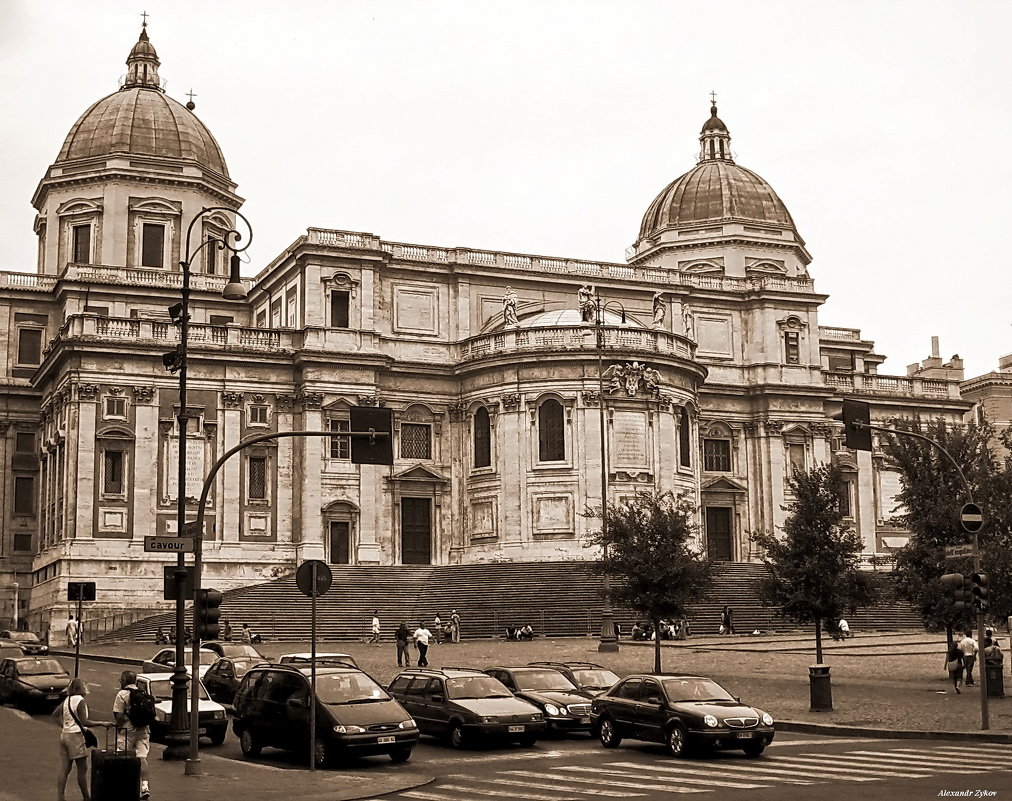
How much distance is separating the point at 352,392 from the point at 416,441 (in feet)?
14.8

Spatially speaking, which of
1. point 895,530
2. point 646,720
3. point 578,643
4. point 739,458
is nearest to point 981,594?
point 646,720

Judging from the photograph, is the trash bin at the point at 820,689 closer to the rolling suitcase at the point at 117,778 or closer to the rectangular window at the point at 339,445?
the rolling suitcase at the point at 117,778

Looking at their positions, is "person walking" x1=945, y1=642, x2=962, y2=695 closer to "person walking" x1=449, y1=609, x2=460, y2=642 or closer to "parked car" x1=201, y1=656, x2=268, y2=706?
"parked car" x1=201, y1=656, x2=268, y2=706

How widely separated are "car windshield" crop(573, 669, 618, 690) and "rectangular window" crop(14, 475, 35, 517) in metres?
49.5

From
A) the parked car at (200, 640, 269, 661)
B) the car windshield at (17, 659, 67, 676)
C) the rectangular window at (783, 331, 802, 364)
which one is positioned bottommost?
the car windshield at (17, 659, 67, 676)

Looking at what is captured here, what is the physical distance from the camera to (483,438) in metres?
68.4

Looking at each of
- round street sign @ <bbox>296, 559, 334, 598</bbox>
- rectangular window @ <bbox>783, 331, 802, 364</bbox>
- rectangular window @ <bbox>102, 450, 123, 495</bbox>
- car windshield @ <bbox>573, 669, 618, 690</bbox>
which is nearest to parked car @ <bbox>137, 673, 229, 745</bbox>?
round street sign @ <bbox>296, 559, 334, 598</bbox>

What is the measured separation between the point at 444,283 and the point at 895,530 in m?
30.2

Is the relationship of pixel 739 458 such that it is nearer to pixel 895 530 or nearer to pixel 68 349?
pixel 895 530

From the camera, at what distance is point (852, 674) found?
1507 inches

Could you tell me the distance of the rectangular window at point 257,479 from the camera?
65562mm

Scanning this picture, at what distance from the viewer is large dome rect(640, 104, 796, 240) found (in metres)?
84.4

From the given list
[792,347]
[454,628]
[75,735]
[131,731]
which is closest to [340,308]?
[454,628]

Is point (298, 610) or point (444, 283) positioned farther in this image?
point (444, 283)
